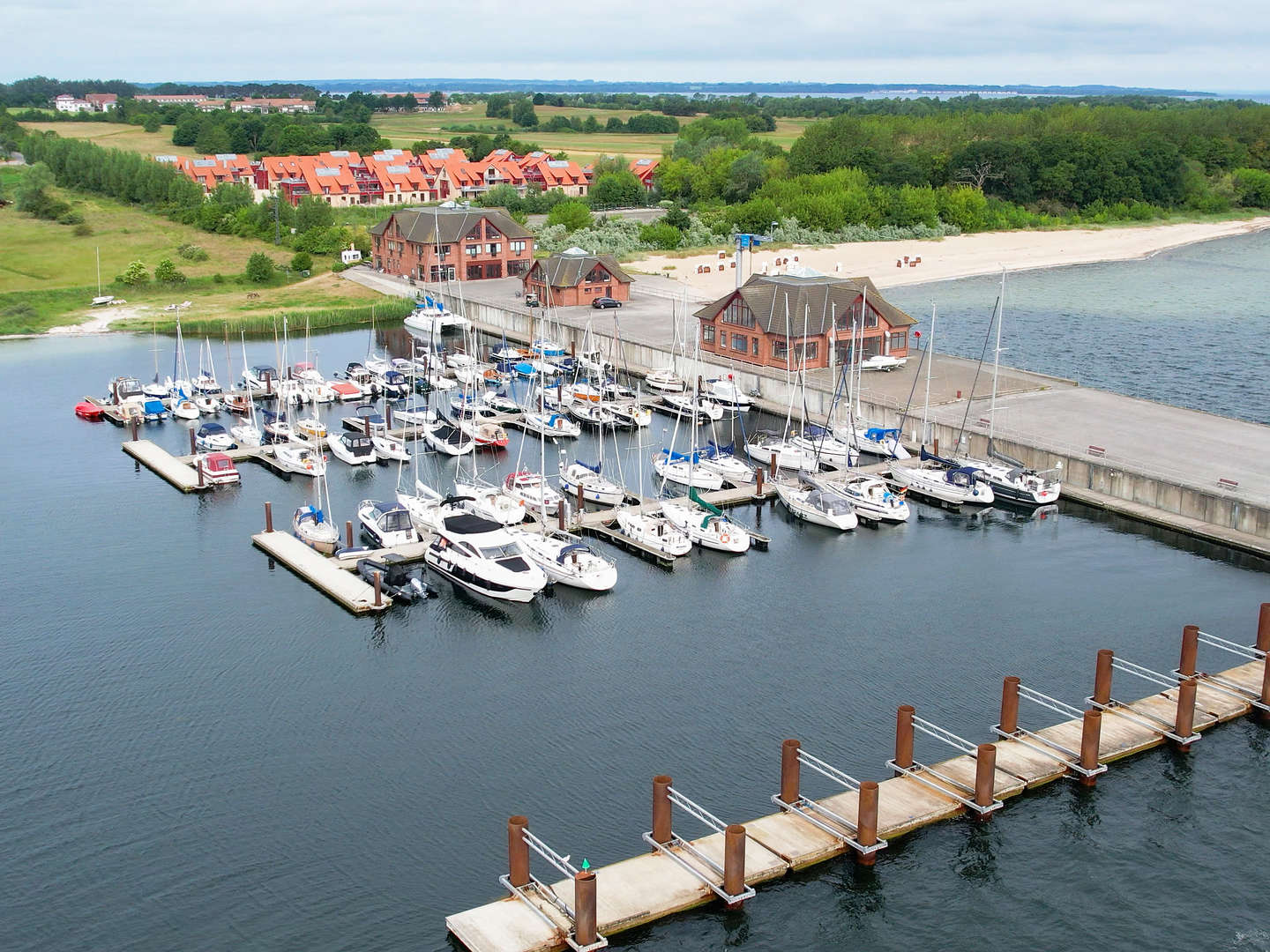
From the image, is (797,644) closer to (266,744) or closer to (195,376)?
(266,744)

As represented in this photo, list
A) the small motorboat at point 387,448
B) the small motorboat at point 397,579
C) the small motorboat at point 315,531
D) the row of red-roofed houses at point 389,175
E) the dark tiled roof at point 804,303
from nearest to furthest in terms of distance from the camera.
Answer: the small motorboat at point 397,579 < the small motorboat at point 315,531 < the small motorboat at point 387,448 < the dark tiled roof at point 804,303 < the row of red-roofed houses at point 389,175

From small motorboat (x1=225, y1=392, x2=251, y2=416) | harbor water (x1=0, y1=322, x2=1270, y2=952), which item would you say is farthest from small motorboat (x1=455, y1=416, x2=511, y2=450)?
small motorboat (x1=225, y1=392, x2=251, y2=416)

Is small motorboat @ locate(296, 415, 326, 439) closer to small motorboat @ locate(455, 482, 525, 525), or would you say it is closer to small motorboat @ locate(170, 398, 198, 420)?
small motorboat @ locate(170, 398, 198, 420)

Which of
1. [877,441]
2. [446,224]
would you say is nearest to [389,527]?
[877,441]

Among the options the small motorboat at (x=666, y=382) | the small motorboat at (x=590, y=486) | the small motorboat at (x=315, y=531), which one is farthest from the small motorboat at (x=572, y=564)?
the small motorboat at (x=666, y=382)

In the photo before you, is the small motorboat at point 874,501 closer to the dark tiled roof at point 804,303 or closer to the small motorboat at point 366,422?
the dark tiled roof at point 804,303

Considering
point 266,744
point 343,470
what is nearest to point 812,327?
point 343,470

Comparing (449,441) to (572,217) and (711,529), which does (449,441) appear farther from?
(572,217)

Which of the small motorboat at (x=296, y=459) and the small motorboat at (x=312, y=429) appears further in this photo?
the small motorboat at (x=312, y=429)
